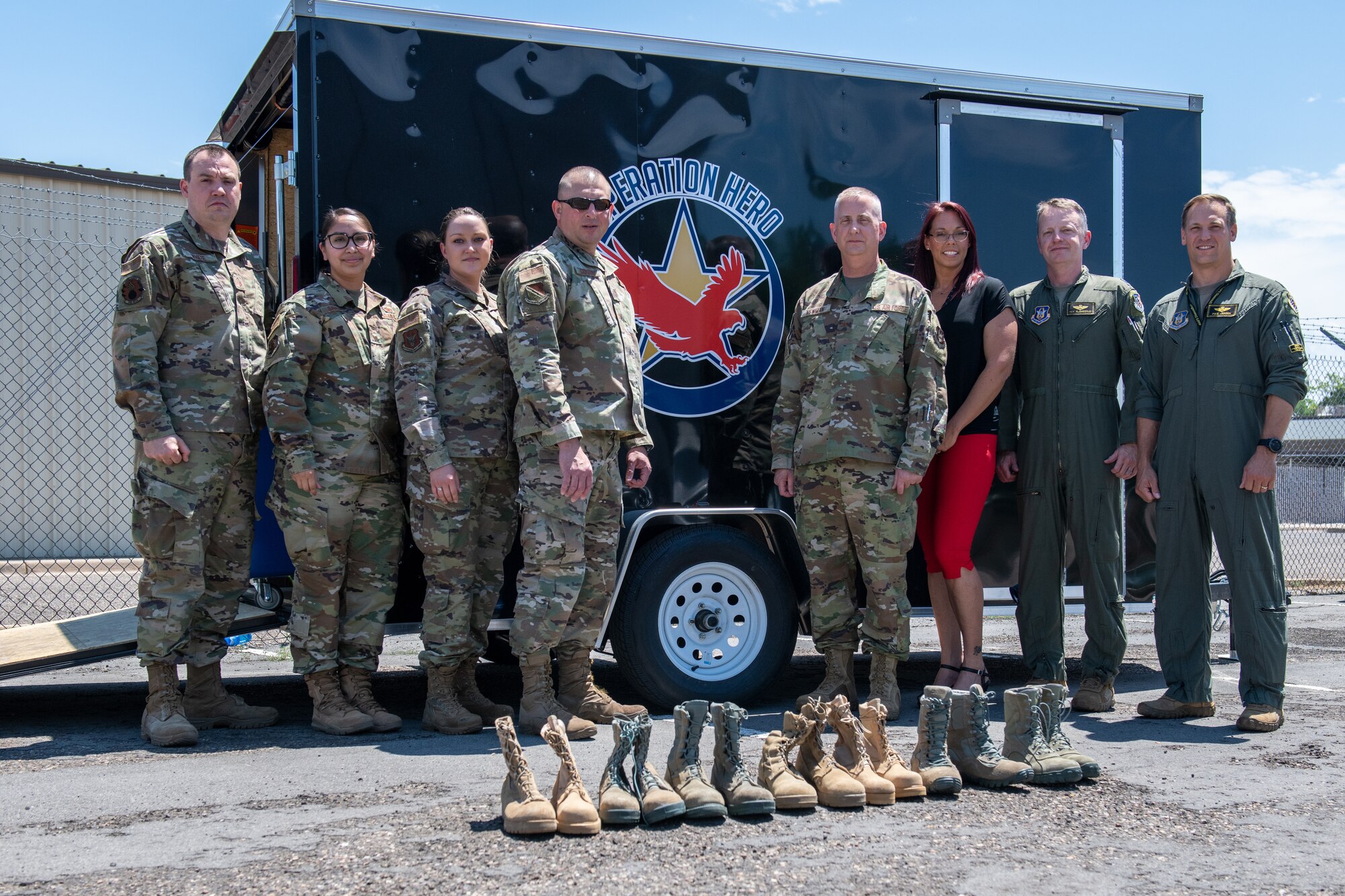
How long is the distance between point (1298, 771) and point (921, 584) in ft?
5.62

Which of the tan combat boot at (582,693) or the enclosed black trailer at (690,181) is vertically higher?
the enclosed black trailer at (690,181)

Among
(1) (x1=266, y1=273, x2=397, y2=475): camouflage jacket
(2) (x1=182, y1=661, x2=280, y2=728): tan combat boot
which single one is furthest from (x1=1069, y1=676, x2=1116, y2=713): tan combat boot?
(2) (x1=182, y1=661, x2=280, y2=728): tan combat boot

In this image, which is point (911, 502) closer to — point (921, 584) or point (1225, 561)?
point (921, 584)

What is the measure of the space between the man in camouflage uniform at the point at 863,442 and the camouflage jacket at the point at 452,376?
1157mm

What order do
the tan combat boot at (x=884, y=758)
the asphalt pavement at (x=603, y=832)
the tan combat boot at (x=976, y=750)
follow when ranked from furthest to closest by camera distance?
the tan combat boot at (x=976, y=750)
the tan combat boot at (x=884, y=758)
the asphalt pavement at (x=603, y=832)

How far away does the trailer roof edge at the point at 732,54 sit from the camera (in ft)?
14.2

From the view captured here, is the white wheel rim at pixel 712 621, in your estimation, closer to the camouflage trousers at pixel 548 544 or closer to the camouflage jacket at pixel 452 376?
the camouflage trousers at pixel 548 544

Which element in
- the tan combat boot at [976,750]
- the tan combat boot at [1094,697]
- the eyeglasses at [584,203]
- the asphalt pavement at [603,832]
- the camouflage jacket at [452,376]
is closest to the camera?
the asphalt pavement at [603,832]

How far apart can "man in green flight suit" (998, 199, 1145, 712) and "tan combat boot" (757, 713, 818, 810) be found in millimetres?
1868

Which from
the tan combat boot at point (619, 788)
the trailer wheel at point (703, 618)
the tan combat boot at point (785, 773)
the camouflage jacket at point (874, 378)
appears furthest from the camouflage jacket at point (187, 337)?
the tan combat boot at point (785, 773)

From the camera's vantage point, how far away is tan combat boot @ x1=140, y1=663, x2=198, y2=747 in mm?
3924

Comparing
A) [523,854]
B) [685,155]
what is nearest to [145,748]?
[523,854]

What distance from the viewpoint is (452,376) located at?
4.16m

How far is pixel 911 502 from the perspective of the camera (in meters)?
4.39
